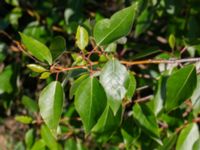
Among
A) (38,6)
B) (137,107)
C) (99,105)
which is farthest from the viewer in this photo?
(38,6)

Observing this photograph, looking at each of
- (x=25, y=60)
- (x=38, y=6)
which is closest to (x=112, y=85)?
(x=25, y=60)

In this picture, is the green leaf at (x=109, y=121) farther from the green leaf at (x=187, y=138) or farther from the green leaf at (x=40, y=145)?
the green leaf at (x=40, y=145)

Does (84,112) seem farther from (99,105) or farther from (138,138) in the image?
(138,138)

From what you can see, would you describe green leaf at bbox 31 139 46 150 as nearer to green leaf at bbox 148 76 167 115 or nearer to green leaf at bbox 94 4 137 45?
green leaf at bbox 148 76 167 115

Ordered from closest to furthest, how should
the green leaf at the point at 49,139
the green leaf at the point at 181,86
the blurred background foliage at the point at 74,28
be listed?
the green leaf at the point at 181,86, the green leaf at the point at 49,139, the blurred background foliage at the point at 74,28

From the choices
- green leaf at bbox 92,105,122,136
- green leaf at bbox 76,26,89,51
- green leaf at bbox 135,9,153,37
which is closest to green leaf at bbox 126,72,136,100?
green leaf at bbox 92,105,122,136

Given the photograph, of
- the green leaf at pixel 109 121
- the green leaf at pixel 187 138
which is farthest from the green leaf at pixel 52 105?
the green leaf at pixel 187 138
